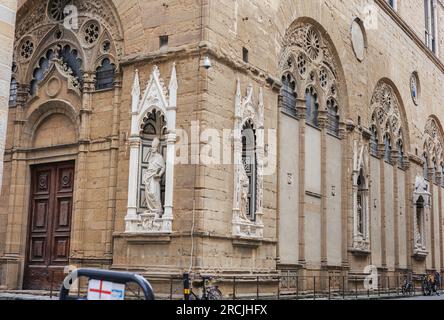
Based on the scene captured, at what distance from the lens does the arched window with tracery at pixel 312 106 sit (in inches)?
870

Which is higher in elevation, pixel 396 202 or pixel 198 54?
pixel 198 54

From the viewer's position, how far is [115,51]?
17844mm

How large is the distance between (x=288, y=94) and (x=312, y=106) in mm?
1923

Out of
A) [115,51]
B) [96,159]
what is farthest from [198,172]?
[115,51]

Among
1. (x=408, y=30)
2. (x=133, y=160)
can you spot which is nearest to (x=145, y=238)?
(x=133, y=160)

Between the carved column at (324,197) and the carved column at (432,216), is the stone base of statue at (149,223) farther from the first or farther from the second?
the carved column at (432,216)

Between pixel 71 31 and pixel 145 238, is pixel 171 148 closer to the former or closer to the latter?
pixel 145 238

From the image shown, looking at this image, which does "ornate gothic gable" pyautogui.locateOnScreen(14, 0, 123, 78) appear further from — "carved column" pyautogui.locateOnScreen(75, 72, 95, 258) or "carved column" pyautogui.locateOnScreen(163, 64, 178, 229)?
"carved column" pyautogui.locateOnScreen(163, 64, 178, 229)

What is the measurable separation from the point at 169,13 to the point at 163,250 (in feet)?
20.6

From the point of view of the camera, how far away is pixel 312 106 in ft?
74.0

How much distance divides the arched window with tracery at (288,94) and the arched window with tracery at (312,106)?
88 centimetres

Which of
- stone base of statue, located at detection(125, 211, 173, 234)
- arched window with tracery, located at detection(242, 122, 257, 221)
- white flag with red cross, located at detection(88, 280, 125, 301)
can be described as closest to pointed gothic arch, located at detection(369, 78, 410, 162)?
arched window with tracery, located at detection(242, 122, 257, 221)

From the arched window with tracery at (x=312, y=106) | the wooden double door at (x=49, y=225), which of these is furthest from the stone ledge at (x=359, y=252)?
the wooden double door at (x=49, y=225)

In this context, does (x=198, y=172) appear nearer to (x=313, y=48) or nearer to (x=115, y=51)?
(x=115, y=51)
